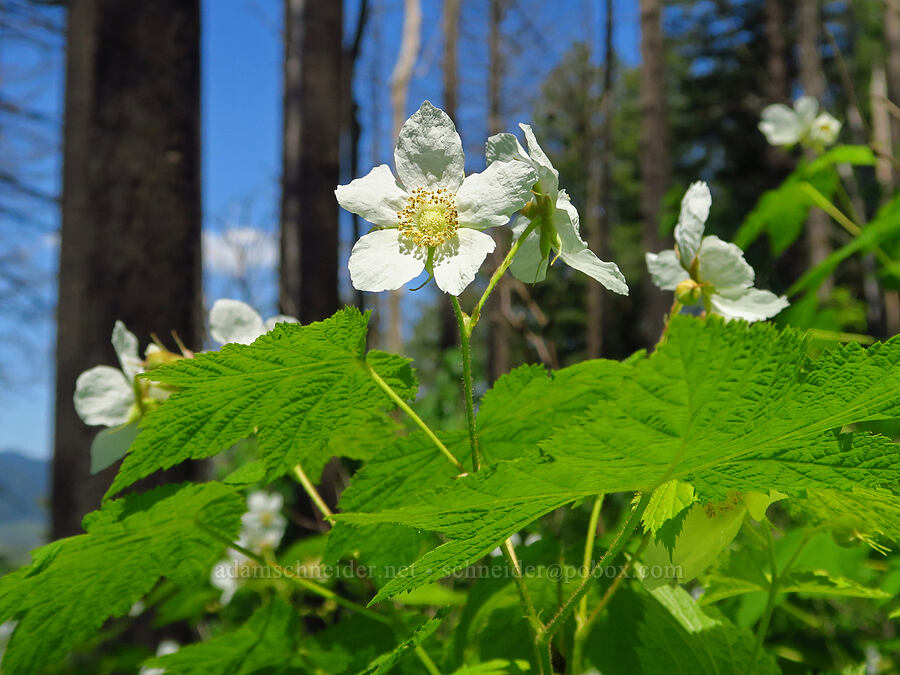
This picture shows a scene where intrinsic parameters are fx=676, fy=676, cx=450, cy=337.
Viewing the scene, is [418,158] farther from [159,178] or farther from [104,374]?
[159,178]

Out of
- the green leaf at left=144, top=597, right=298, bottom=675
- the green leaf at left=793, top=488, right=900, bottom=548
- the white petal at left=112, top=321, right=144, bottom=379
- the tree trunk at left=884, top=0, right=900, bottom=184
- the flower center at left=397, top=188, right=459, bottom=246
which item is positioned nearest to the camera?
the green leaf at left=793, top=488, right=900, bottom=548

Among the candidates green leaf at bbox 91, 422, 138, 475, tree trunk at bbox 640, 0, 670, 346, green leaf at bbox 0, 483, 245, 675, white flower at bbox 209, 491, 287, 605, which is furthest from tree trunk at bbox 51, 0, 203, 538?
tree trunk at bbox 640, 0, 670, 346

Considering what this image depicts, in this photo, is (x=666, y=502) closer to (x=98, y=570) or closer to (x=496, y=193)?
(x=496, y=193)

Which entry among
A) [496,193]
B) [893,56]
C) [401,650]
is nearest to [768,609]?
[401,650]

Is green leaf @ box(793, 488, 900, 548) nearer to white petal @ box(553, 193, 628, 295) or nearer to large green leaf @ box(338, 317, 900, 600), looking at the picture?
large green leaf @ box(338, 317, 900, 600)

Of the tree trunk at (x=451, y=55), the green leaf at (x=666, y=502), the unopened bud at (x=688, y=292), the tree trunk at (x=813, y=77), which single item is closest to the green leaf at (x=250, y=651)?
the green leaf at (x=666, y=502)

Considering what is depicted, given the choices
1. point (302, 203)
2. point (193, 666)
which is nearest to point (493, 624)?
point (193, 666)

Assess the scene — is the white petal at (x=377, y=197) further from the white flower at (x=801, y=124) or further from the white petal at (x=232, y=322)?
the white flower at (x=801, y=124)
